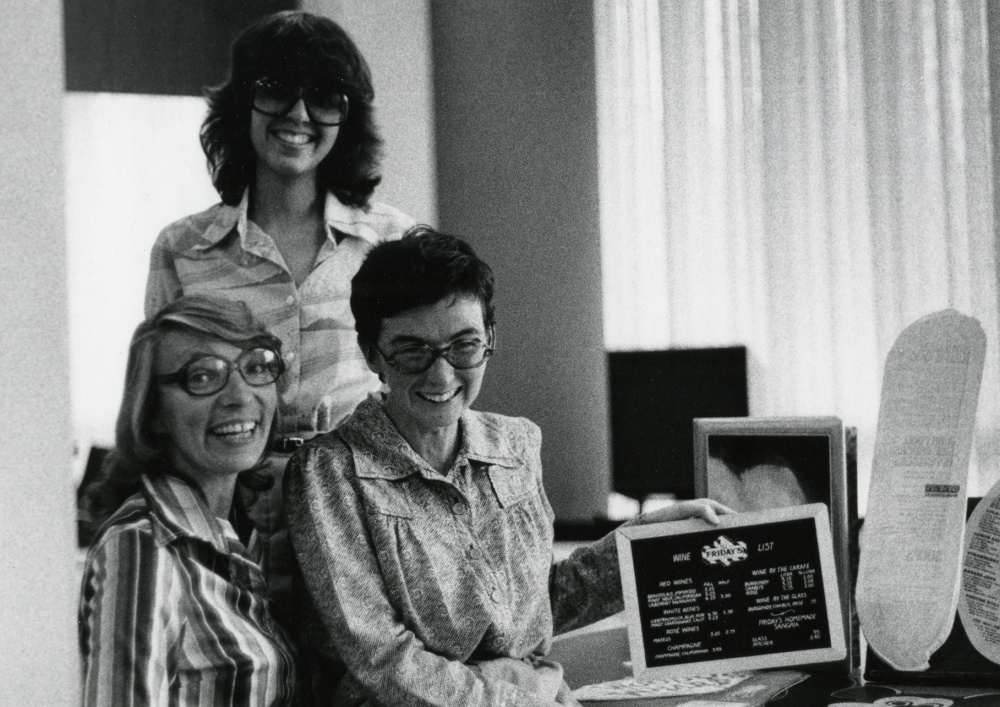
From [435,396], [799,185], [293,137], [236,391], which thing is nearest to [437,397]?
[435,396]

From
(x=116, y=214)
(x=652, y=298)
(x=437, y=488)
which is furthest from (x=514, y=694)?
(x=652, y=298)

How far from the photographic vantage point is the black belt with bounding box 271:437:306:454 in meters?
1.61

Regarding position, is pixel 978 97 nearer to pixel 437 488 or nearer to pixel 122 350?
pixel 437 488

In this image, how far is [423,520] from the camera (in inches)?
57.9

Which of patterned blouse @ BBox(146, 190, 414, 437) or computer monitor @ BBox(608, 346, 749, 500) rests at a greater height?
patterned blouse @ BBox(146, 190, 414, 437)

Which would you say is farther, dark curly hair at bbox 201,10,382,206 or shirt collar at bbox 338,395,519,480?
dark curly hair at bbox 201,10,382,206

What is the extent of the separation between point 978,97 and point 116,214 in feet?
5.80

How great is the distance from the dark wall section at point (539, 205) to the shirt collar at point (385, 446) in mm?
631

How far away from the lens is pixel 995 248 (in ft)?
7.88

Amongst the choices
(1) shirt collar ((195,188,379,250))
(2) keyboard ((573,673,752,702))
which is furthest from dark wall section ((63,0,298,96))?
(2) keyboard ((573,673,752,702))

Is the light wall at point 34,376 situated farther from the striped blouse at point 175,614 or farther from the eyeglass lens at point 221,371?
the eyeglass lens at point 221,371

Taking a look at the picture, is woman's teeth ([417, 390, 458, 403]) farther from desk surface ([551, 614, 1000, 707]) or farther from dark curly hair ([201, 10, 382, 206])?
desk surface ([551, 614, 1000, 707])

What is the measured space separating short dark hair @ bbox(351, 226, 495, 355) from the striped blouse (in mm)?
331

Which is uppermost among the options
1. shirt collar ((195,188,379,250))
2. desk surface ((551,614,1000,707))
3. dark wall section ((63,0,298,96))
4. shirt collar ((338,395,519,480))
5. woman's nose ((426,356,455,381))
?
dark wall section ((63,0,298,96))
